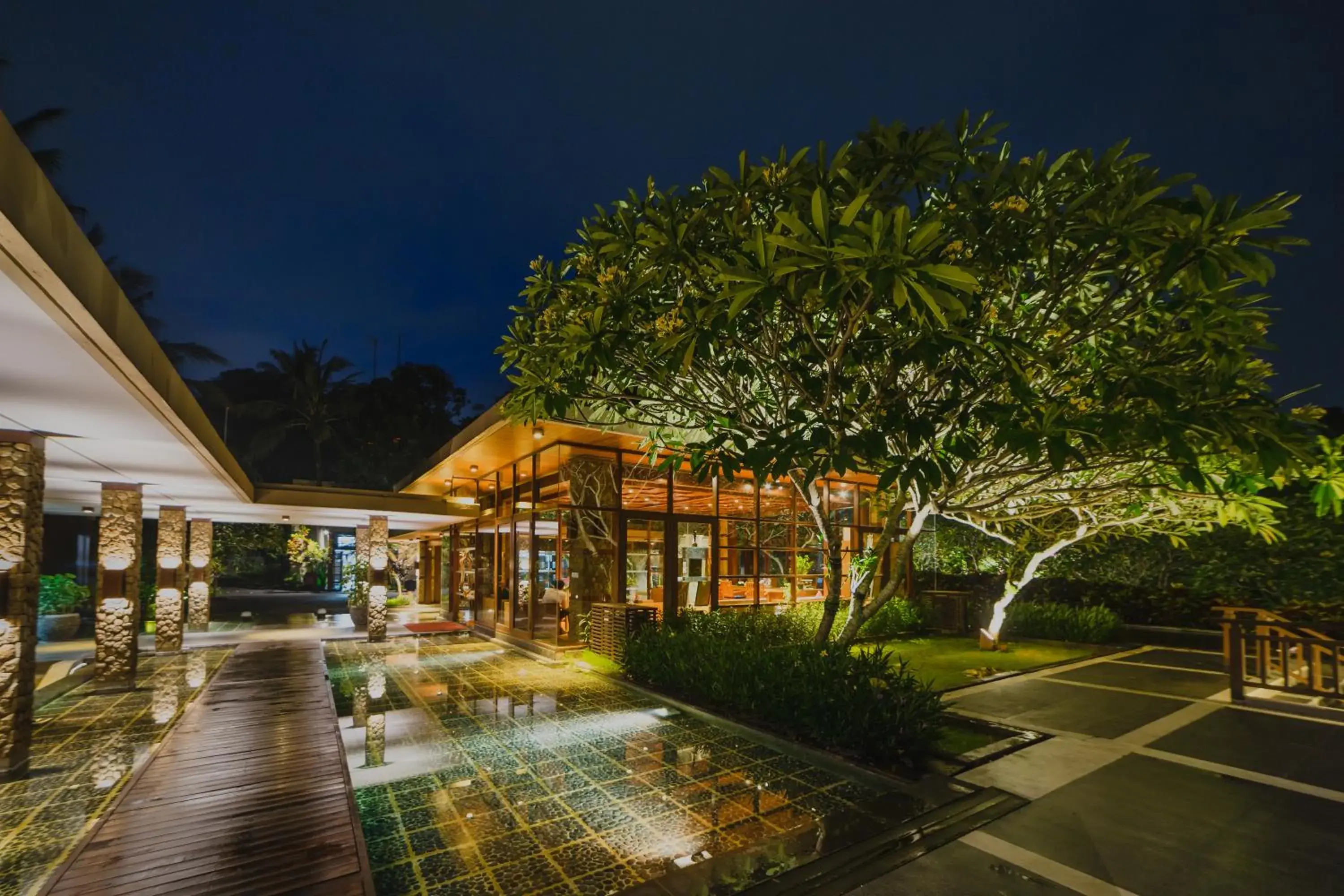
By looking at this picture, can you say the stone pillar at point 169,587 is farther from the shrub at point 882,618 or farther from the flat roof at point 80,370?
the shrub at point 882,618

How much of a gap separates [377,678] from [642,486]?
542 cm

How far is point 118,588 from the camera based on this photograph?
870 cm

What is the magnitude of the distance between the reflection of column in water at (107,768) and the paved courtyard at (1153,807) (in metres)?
5.84

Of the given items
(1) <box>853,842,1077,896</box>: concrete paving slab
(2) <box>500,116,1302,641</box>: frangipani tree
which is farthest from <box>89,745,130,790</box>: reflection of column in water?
(1) <box>853,842,1077,896</box>: concrete paving slab

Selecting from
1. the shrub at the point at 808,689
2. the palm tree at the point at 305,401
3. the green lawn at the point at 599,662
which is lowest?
the green lawn at the point at 599,662

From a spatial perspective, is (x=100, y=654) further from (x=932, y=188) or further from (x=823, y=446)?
(x=932, y=188)

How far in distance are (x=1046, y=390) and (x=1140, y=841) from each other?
3.34 meters

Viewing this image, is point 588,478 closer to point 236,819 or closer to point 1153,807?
point 236,819

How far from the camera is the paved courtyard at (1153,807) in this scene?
3.60 meters

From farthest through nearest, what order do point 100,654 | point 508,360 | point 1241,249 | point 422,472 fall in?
point 422,472, point 100,654, point 508,360, point 1241,249

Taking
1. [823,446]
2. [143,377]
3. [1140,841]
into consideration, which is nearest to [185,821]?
[143,377]

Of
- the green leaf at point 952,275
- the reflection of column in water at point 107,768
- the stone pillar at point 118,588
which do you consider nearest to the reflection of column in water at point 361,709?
the reflection of column in water at point 107,768

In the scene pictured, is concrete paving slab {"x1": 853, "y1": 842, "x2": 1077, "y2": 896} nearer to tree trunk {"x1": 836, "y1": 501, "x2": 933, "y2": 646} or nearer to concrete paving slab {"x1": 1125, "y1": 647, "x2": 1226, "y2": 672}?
tree trunk {"x1": 836, "y1": 501, "x2": 933, "y2": 646}

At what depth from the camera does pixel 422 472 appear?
1537 cm
